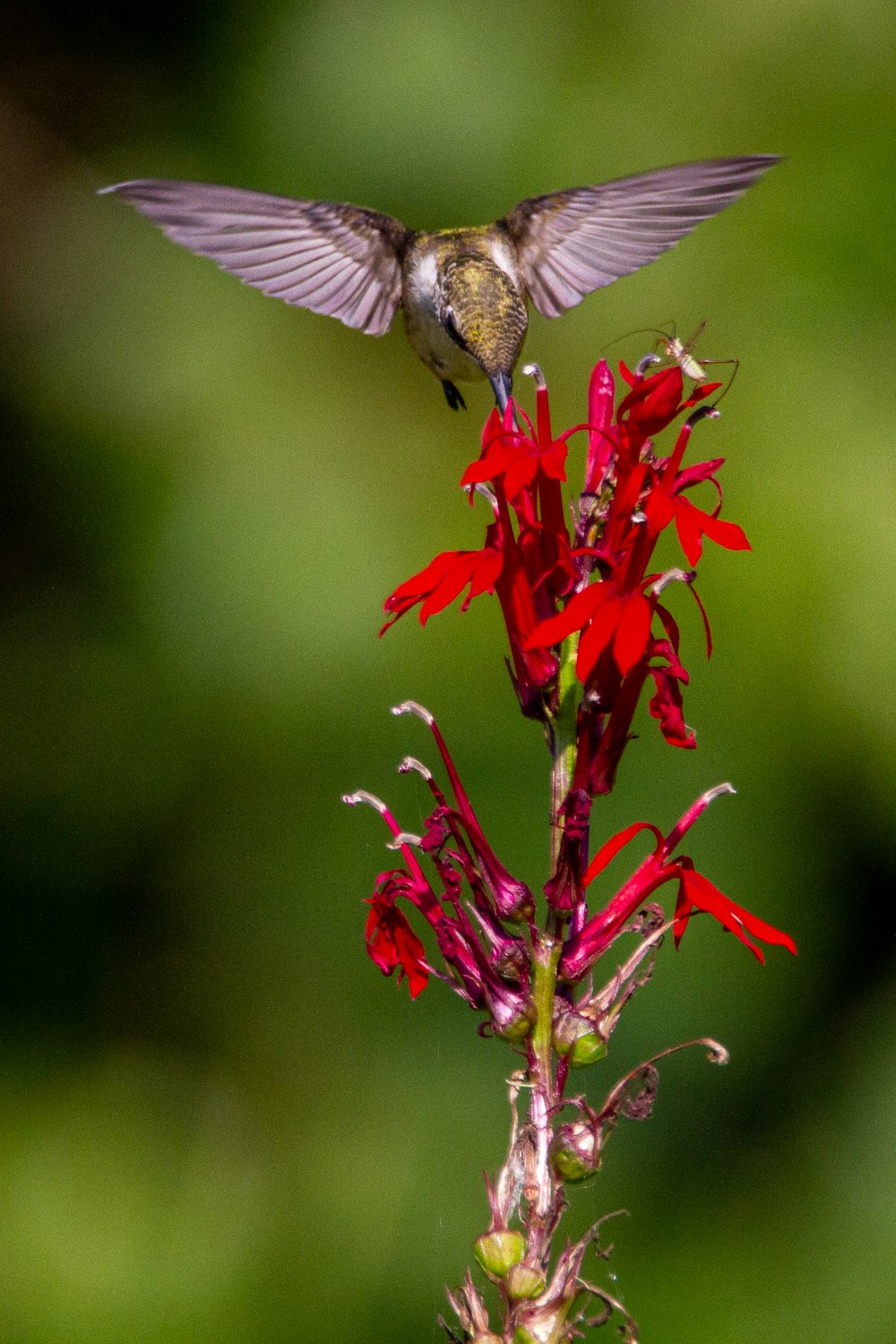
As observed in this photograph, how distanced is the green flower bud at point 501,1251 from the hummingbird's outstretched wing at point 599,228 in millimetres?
800

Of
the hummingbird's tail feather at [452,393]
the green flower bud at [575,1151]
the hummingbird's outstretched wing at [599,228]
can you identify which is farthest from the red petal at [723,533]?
the hummingbird's tail feather at [452,393]

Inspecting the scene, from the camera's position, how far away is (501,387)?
1.25 metres

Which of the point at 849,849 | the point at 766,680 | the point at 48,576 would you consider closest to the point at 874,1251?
the point at 849,849

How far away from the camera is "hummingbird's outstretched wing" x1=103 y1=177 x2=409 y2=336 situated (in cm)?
114

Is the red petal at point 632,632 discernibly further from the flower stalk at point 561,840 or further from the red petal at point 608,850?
the red petal at point 608,850

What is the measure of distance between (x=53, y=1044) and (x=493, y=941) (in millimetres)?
1545

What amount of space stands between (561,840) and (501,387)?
51 centimetres

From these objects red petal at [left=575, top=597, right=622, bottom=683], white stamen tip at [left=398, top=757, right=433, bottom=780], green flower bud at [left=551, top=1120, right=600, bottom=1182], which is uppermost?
red petal at [left=575, top=597, right=622, bottom=683]

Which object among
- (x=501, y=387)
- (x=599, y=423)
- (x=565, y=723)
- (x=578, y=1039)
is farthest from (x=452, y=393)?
(x=578, y=1039)

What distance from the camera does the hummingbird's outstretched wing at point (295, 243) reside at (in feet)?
3.75

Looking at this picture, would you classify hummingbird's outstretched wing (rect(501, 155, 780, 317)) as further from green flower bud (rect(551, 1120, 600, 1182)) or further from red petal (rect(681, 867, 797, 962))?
green flower bud (rect(551, 1120, 600, 1182))

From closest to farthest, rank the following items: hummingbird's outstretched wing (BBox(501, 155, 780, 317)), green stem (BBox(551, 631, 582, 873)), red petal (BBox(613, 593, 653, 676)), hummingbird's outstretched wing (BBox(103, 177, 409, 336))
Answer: red petal (BBox(613, 593, 653, 676)) < green stem (BBox(551, 631, 582, 873)) < hummingbird's outstretched wing (BBox(103, 177, 409, 336)) < hummingbird's outstretched wing (BBox(501, 155, 780, 317))

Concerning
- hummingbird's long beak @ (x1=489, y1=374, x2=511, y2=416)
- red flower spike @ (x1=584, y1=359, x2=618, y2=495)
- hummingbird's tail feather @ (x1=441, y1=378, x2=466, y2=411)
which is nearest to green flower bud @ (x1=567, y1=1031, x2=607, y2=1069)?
→ red flower spike @ (x1=584, y1=359, x2=618, y2=495)

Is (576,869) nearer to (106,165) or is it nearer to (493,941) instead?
(493,941)
